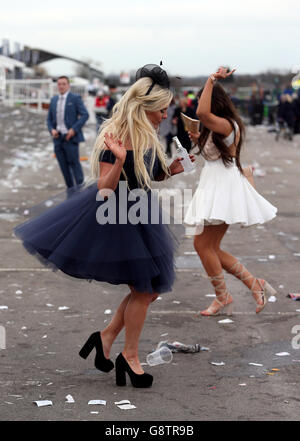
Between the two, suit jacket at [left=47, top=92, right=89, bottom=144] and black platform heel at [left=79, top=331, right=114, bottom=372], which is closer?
black platform heel at [left=79, top=331, right=114, bottom=372]

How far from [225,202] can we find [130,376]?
7.03ft

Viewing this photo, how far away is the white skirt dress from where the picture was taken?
6.94 metres

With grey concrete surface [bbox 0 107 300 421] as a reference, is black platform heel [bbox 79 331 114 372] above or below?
above

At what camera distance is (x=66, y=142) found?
45.4 feet

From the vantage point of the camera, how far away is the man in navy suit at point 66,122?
540 inches

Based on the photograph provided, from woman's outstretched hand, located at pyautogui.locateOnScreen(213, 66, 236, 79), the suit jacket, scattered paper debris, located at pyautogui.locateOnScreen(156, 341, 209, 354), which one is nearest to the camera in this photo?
scattered paper debris, located at pyautogui.locateOnScreen(156, 341, 209, 354)

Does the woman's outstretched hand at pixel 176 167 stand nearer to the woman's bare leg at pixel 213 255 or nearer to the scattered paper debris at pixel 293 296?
the woman's bare leg at pixel 213 255

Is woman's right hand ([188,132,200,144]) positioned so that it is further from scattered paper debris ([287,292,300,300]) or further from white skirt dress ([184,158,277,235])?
scattered paper debris ([287,292,300,300])

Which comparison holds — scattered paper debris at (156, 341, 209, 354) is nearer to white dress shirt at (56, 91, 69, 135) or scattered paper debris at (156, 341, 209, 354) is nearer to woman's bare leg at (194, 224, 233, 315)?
woman's bare leg at (194, 224, 233, 315)

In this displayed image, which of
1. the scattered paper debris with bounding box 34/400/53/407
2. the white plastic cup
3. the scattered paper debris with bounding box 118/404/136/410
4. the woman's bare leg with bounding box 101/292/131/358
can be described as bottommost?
the scattered paper debris with bounding box 34/400/53/407

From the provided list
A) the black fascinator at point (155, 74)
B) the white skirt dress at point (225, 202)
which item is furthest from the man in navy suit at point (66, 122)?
the black fascinator at point (155, 74)

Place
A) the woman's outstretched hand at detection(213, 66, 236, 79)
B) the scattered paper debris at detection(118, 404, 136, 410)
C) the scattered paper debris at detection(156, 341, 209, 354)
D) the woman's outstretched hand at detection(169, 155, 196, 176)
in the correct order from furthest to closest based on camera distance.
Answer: the woman's outstretched hand at detection(213, 66, 236, 79) < the scattered paper debris at detection(156, 341, 209, 354) < the woman's outstretched hand at detection(169, 155, 196, 176) < the scattered paper debris at detection(118, 404, 136, 410)

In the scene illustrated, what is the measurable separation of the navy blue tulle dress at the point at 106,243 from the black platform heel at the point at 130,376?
0.50m

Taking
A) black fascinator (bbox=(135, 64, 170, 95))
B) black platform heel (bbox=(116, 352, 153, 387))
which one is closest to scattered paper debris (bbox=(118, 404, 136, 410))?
A: black platform heel (bbox=(116, 352, 153, 387))
